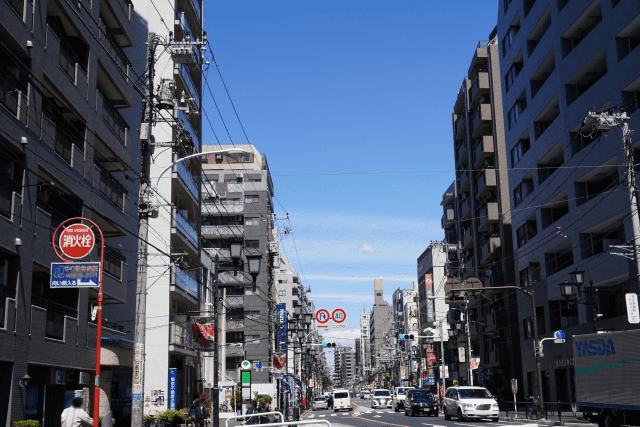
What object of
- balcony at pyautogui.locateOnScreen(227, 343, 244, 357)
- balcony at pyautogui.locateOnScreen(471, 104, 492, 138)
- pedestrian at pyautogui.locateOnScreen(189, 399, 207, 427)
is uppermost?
balcony at pyautogui.locateOnScreen(471, 104, 492, 138)

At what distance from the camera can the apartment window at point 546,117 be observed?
48.5 meters

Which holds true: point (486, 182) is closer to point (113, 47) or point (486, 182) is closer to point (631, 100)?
point (631, 100)

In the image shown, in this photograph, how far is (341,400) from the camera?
68750mm

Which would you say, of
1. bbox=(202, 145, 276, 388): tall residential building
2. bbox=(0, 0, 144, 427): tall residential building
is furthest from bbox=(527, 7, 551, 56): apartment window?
bbox=(202, 145, 276, 388): tall residential building

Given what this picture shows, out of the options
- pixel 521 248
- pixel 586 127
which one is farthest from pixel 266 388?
pixel 586 127

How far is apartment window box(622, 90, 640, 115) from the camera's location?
118ft

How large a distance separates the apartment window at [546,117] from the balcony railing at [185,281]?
2796 centimetres

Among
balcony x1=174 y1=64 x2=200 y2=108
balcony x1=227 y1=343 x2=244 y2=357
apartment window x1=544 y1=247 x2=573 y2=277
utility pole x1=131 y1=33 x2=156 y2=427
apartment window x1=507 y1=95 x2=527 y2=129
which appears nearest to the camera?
utility pole x1=131 y1=33 x2=156 y2=427

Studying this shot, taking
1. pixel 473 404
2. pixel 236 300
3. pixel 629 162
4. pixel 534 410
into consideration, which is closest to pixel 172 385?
pixel 473 404

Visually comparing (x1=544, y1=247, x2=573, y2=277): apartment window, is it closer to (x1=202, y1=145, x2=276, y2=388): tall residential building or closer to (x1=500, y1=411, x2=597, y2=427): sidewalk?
(x1=500, y1=411, x2=597, y2=427): sidewalk

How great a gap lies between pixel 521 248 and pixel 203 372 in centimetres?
2964

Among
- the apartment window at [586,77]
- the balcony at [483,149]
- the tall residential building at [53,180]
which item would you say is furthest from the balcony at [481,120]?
the tall residential building at [53,180]

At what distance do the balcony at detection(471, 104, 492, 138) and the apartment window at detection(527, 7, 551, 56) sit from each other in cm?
1362

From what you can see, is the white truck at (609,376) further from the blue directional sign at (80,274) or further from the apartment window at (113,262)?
the apartment window at (113,262)
